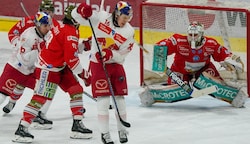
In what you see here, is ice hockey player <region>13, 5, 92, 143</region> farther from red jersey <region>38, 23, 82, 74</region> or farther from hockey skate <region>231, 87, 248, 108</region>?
hockey skate <region>231, 87, 248, 108</region>

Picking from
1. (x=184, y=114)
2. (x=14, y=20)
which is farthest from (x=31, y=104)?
(x=14, y=20)

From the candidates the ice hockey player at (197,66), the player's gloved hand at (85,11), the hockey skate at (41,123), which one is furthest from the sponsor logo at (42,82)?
the ice hockey player at (197,66)

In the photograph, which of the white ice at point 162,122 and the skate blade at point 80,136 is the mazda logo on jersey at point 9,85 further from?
the skate blade at point 80,136

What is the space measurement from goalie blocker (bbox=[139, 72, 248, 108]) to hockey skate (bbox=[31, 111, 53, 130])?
3.11 feet

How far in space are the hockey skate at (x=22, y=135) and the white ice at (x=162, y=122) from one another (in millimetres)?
96

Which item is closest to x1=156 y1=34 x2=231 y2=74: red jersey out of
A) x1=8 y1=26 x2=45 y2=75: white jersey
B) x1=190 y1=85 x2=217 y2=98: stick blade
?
x1=190 y1=85 x2=217 y2=98: stick blade

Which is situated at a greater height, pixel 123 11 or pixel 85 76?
pixel 123 11

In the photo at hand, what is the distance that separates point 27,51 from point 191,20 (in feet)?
5.69

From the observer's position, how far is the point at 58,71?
20.1 feet

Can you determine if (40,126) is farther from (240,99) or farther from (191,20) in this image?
(191,20)

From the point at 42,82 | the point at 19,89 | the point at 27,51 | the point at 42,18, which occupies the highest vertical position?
the point at 42,18

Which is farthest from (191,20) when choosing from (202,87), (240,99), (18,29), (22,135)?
(22,135)

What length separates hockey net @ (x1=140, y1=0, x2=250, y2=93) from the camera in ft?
24.1

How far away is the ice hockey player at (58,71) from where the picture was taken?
6004mm
